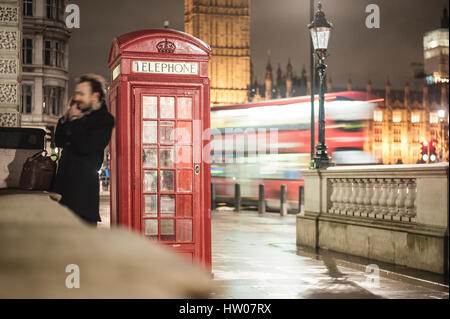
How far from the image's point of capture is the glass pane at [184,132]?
6602mm

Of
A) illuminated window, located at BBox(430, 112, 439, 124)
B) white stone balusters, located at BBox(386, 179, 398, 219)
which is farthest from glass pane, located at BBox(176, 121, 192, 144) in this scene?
illuminated window, located at BBox(430, 112, 439, 124)

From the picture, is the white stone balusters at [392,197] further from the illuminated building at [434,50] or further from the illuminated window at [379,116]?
the illuminated building at [434,50]

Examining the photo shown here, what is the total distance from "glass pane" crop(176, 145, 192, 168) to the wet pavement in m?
1.26

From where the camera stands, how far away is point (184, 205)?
264 inches

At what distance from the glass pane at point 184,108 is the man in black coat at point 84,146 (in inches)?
78.6

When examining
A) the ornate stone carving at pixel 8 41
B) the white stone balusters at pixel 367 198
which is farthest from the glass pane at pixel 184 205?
the white stone balusters at pixel 367 198

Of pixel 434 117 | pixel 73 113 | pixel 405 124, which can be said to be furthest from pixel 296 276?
pixel 405 124

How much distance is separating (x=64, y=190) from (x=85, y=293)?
128 inches

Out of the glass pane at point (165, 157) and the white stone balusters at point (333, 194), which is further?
the white stone balusters at point (333, 194)

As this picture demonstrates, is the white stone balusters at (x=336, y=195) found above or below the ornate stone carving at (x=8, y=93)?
below

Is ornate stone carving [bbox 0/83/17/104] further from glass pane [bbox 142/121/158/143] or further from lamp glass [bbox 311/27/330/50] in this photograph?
lamp glass [bbox 311/27/330/50]

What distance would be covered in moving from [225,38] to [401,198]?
90.2m

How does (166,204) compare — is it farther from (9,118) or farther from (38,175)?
(9,118)

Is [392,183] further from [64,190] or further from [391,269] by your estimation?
[64,190]
